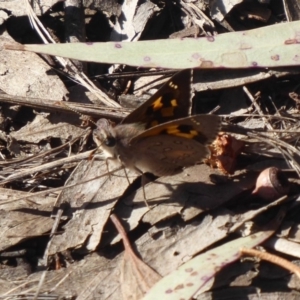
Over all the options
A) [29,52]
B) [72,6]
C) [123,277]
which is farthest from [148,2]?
[123,277]

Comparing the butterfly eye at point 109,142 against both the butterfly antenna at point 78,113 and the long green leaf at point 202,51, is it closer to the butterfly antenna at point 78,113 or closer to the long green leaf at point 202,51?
the butterfly antenna at point 78,113

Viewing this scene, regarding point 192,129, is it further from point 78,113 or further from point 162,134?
point 78,113

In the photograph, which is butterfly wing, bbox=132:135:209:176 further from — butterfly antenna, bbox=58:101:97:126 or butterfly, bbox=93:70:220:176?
butterfly antenna, bbox=58:101:97:126

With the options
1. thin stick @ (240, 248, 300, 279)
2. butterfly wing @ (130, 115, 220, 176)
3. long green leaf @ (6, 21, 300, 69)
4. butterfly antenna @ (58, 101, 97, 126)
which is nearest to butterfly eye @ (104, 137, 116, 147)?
butterfly wing @ (130, 115, 220, 176)

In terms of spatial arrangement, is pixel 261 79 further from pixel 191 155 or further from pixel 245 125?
pixel 191 155

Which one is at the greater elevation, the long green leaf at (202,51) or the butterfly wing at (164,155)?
the long green leaf at (202,51)

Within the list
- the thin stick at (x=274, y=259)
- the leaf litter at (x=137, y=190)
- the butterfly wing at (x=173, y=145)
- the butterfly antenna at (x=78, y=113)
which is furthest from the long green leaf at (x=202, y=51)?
the thin stick at (x=274, y=259)

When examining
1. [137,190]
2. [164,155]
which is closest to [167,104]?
[164,155]
